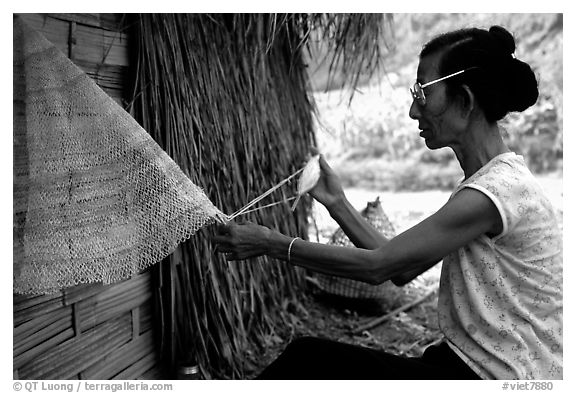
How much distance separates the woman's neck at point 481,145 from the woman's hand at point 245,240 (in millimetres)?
586

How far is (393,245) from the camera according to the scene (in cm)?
143

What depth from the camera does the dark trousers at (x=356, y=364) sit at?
4.75 feet

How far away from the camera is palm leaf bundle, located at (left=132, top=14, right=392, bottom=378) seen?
7.02 feet

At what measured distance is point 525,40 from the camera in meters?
8.09

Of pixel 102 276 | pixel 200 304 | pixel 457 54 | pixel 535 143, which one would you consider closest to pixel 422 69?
pixel 457 54

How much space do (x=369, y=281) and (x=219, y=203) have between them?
1.16m

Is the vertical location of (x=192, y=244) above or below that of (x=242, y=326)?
above

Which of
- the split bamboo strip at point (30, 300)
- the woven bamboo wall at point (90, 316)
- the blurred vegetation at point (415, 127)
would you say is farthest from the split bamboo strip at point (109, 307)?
the blurred vegetation at point (415, 127)

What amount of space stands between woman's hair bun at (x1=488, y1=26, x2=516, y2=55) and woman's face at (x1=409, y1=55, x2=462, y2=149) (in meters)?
0.15

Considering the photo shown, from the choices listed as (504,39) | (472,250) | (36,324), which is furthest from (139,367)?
(504,39)

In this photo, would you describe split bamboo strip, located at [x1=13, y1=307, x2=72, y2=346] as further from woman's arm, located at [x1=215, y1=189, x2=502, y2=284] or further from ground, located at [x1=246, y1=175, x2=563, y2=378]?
ground, located at [x1=246, y1=175, x2=563, y2=378]
